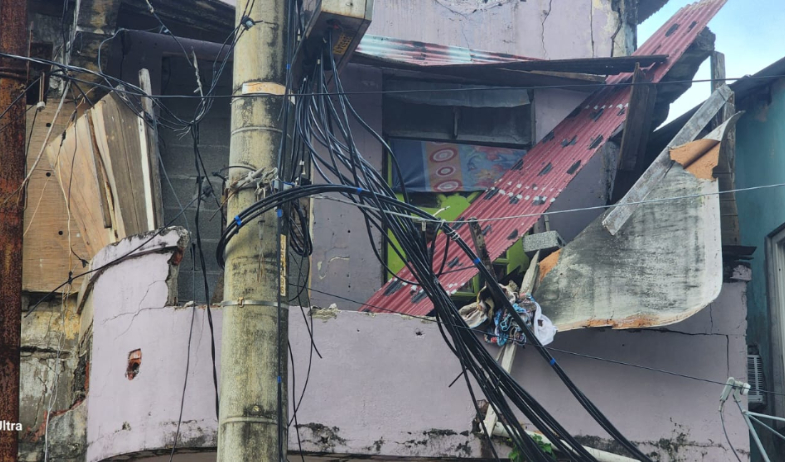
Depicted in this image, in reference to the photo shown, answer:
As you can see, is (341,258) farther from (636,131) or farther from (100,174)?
(636,131)

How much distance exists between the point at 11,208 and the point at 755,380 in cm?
748

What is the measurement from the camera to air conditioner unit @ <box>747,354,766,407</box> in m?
11.5

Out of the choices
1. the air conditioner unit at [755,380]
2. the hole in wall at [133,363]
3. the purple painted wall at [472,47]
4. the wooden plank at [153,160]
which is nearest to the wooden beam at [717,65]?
the purple painted wall at [472,47]

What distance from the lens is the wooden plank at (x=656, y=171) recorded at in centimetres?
1051

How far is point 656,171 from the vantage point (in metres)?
10.7

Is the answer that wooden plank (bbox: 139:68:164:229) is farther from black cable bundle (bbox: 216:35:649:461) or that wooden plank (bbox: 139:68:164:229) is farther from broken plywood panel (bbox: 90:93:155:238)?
black cable bundle (bbox: 216:35:649:461)

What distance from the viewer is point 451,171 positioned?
12.9m

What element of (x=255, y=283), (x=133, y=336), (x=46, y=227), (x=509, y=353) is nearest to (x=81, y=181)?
(x=46, y=227)

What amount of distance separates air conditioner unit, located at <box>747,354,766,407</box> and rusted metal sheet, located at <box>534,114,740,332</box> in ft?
6.14

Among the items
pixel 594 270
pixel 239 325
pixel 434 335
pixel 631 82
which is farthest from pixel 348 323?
pixel 631 82

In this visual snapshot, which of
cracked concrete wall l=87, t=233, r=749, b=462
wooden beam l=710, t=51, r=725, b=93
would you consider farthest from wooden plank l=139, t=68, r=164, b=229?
wooden beam l=710, t=51, r=725, b=93

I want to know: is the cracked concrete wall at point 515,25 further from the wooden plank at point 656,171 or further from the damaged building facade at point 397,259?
the wooden plank at point 656,171

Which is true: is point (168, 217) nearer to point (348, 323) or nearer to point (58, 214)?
point (58, 214)

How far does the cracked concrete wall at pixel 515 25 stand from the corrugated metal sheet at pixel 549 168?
1200 millimetres
